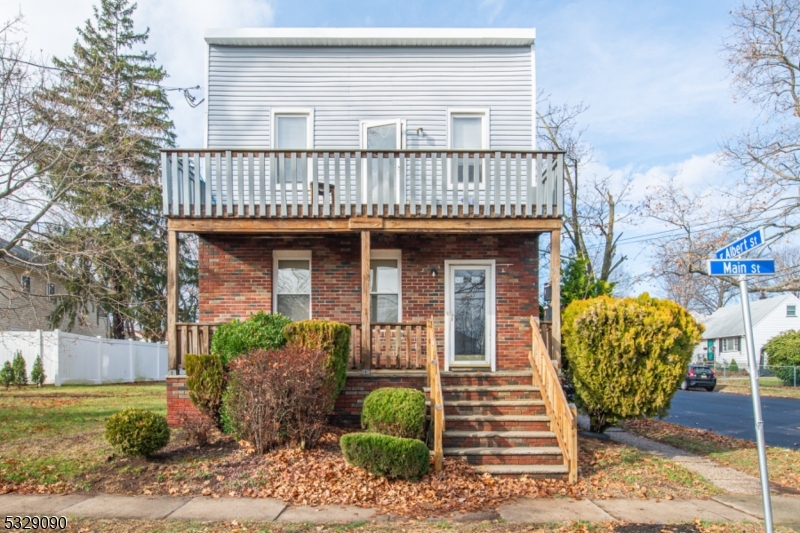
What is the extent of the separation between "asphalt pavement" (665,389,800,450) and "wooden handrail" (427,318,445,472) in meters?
7.60

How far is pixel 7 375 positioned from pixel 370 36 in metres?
16.2

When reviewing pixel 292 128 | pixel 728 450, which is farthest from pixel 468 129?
pixel 728 450

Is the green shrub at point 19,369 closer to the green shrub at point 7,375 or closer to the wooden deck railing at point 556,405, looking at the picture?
the green shrub at point 7,375

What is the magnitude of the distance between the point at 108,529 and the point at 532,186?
8594mm

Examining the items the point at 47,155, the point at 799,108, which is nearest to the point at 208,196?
the point at 47,155

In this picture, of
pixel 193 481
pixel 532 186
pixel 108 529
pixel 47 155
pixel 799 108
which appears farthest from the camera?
pixel 799 108

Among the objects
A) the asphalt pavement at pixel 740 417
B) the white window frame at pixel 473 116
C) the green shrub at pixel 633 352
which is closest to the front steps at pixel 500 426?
the green shrub at pixel 633 352

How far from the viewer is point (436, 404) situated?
30.0 feet

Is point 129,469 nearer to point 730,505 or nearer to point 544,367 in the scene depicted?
point 544,367

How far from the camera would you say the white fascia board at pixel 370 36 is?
13.6 m

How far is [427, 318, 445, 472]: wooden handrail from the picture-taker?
863cm

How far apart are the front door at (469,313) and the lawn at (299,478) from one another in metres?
3.14

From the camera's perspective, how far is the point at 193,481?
8367mm

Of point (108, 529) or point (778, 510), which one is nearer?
point (108, 529)
